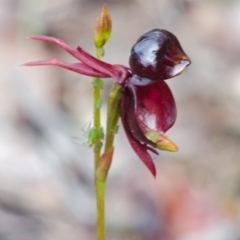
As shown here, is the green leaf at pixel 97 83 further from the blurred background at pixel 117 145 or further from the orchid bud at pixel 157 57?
the blurred background at pixel 117 145

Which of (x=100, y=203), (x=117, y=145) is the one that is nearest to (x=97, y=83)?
(x=100, y=203)

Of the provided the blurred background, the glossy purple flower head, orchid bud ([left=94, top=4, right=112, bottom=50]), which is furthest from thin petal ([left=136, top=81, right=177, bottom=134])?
the blurred background

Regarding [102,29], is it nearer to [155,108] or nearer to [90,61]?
[90,61]

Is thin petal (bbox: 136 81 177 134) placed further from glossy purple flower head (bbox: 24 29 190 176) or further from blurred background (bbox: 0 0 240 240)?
blurred background (bbox: 0 0 240 240)

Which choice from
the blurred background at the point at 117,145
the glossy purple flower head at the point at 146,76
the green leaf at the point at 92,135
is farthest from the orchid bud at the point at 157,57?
the blurred background at the point at 117,145

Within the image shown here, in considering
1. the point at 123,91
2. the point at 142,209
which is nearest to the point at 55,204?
the point at 142,209
